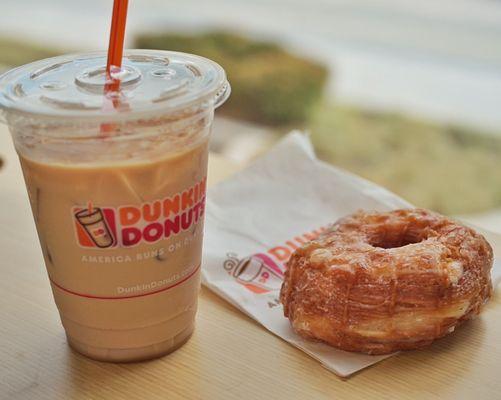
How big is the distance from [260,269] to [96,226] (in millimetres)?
375

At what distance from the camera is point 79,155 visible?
30.2 inches

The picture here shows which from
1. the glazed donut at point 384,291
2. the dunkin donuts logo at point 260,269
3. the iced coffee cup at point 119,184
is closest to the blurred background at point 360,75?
the dunkin donuts logo at point 260,269

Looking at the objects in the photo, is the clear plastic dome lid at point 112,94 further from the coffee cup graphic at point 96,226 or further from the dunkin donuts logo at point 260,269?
the dunkin donuts logo at point 260,269

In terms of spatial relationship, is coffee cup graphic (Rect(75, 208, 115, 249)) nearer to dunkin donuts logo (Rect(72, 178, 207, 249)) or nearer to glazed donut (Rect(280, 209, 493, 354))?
dunkin donuts logo (Rect(72, 178, 207, 249))

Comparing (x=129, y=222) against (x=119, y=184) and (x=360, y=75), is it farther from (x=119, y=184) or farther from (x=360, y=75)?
(x=360, y=75)

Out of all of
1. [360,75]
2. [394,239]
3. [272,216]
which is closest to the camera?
[394,239]

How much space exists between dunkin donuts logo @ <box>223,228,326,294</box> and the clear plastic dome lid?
0.33 meters

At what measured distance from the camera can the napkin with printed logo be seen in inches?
41.3

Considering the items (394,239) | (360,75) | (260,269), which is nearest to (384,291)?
(394,239)

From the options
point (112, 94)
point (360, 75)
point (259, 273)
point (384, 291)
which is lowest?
point (360, 75)

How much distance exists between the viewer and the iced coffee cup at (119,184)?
0.76 meters

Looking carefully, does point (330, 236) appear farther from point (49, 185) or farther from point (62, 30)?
point (62, 30)

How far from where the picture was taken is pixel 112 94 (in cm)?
79

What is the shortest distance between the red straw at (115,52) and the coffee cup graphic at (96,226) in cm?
10
